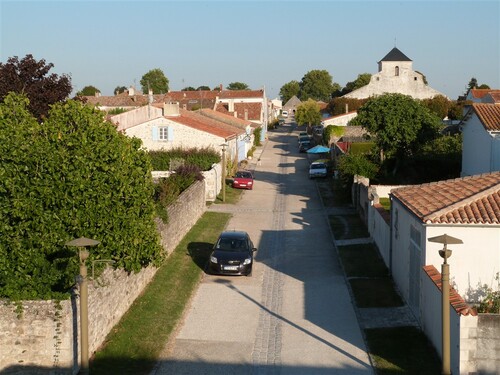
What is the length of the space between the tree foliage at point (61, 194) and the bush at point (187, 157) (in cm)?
2608

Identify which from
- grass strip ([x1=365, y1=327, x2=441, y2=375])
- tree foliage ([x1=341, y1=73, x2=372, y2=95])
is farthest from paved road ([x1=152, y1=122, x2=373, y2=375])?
tree foliage ([x1=341, y1=73, x2=372, y2=95])

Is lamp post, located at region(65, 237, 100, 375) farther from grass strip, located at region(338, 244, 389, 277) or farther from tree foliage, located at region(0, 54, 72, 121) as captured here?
tree foliage, located at region(0, 54, 72, 121)

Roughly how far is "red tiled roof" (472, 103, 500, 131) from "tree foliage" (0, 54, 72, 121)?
21.0 meters

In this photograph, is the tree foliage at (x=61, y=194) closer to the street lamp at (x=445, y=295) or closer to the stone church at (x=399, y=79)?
the street lamp at (x=445, y=295)

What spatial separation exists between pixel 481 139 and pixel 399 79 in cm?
5837

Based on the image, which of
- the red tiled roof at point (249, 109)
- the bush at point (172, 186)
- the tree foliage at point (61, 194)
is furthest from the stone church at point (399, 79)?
the tree foliage at point (61, 194)

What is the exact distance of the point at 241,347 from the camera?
16844 millimetres

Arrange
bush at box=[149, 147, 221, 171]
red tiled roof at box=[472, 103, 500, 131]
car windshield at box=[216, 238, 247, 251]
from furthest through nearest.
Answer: bush at box=[149, 147, 221, 171], red tiled roof at box=[472, 103, 500, 131], car windshield at box=[216, 238, 247, 251]

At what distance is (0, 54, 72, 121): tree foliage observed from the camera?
3625 cm

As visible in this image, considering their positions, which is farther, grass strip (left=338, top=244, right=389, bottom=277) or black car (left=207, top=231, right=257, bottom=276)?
grass strip (left=338, top=244, right=389, bottom=277)

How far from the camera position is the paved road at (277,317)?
15695 mm

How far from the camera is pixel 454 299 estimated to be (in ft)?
47.1

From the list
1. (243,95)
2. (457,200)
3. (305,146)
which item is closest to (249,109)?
(243,95)

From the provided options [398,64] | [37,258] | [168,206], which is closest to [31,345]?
[37,258]
